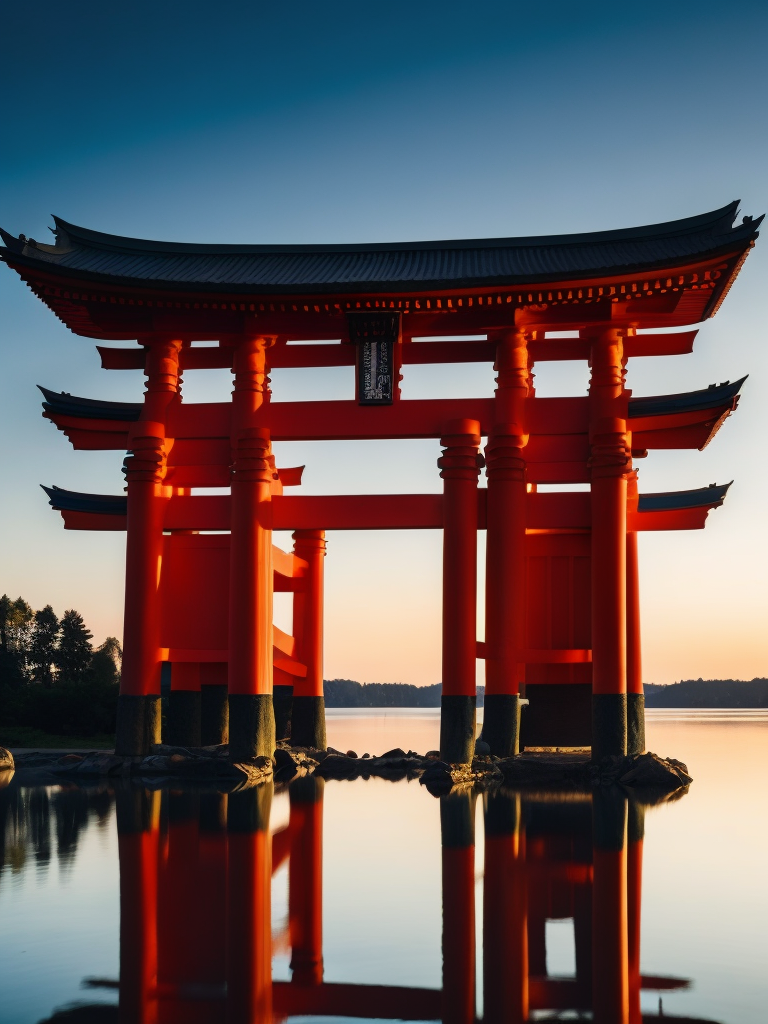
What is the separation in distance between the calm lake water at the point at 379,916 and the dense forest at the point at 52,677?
14579mm

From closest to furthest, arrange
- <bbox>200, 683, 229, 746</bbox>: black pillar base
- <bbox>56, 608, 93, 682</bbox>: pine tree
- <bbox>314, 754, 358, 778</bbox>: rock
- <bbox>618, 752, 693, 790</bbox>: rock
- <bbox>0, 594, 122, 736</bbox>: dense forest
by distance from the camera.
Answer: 1. <bbox>618, 752, 693, 790</bbox>: rock
2. <bbox>314, 754, 358, 778</bbox>: rock
3. <bbox>200, 683, 229, 746</bbox>: black pillar base
4. <bbox>0, 594, 122, 736</bbox>: dense forest
5. <bbox>56, 608, 93, 682</bbox>: pine tree

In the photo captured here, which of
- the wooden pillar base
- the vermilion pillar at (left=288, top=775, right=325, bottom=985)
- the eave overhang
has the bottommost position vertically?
the wooden pillar base

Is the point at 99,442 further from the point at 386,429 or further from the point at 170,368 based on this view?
the point at 386,429

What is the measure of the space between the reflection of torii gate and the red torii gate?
6.43 meters

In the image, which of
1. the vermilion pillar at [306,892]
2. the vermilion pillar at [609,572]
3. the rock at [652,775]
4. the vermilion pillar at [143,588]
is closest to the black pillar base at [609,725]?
the vermilion pillar at [609,572]

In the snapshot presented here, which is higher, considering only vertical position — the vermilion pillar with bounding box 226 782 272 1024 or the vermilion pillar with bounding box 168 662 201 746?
the vermilion pillar with bounding box 168 662 201 746

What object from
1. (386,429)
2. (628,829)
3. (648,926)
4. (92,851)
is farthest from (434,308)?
(648,926)

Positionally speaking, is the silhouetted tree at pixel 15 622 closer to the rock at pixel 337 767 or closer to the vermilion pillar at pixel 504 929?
the rock at pixel 337 767

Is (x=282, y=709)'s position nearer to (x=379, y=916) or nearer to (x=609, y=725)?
(x=609, y=725)

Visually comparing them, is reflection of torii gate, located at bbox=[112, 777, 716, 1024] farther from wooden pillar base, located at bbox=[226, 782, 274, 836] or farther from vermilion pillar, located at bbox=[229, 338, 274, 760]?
vermilion pillar, located at bbox=[229, 338, 274, 760]

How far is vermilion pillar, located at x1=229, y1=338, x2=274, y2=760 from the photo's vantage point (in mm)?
17734

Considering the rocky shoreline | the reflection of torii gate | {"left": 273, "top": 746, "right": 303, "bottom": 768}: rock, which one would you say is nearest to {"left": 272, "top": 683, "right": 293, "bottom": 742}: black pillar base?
the rocky shoreline

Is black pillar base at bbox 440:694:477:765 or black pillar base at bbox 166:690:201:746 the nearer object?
black pillar base at bbox 440:694:477:765

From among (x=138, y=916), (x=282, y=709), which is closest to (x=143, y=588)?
(x=282, y=709)
